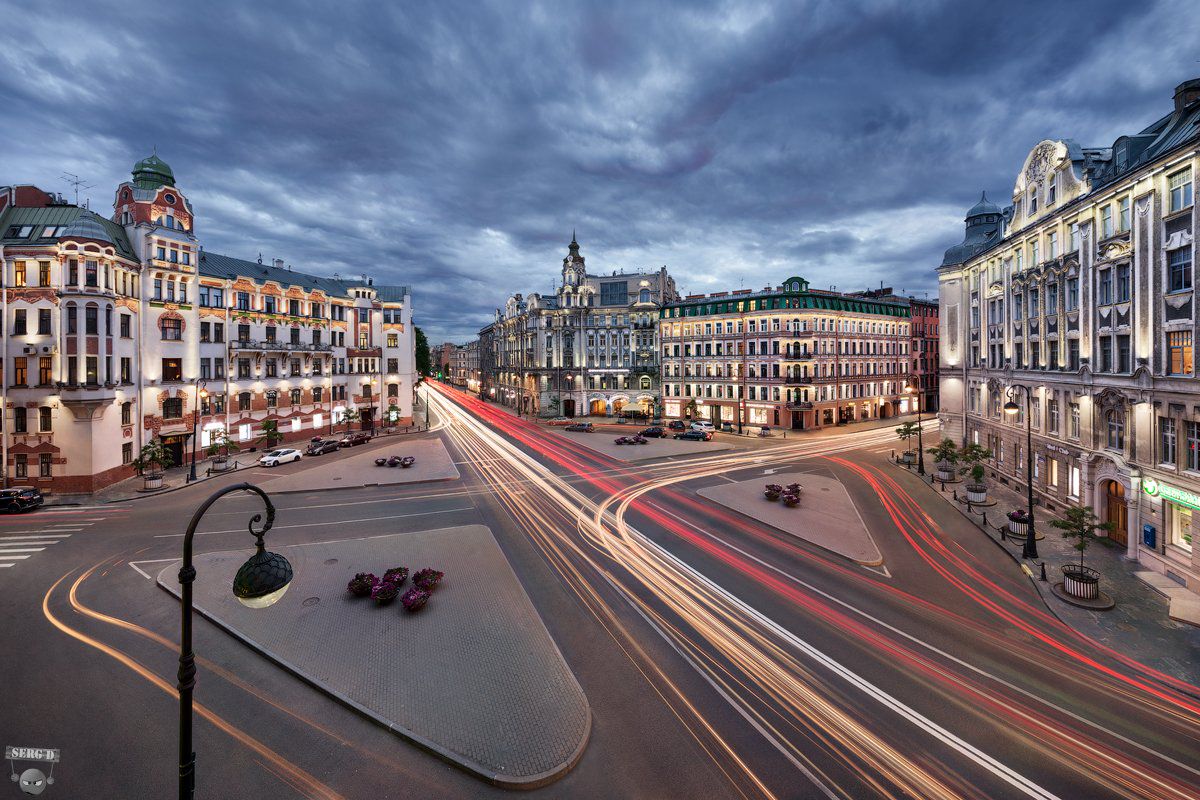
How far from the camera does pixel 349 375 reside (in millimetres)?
60281

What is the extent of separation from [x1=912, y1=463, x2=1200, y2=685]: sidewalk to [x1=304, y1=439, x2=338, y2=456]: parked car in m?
53.9

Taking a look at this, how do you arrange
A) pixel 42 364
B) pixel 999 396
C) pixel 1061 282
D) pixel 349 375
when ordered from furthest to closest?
pixel 349 375, pixel 999 396, pixel 42 364, pixel 1061 282

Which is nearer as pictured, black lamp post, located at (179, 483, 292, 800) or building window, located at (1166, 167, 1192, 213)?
black lamp post, located at (179, 483, 292, 800)

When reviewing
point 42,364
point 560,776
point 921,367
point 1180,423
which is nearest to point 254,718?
point 560,776

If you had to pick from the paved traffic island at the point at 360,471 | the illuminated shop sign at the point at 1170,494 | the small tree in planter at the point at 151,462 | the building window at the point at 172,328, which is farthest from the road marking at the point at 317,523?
the illuminated shop sign at the point at 1170,494

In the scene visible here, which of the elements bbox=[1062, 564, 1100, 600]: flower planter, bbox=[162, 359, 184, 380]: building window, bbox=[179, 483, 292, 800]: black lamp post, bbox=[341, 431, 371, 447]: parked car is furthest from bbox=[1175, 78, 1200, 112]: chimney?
bbox=[162, 359, 184, 380]: building window

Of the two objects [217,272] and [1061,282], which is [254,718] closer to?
[1061,282]

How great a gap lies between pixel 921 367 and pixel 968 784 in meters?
85.1

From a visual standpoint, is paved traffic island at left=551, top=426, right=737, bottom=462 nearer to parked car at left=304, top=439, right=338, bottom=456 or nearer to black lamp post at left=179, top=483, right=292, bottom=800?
parked car at left=304, top=439, right=338, bottom=456

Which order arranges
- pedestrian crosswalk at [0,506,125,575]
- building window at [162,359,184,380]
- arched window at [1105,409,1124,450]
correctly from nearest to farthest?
1. pedestrian crosswalk at [0,506,125,575]
2. arched window at [1105,409,1124,450]
3. building window at [162,359,184,380]

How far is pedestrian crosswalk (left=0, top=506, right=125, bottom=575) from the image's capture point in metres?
22.0

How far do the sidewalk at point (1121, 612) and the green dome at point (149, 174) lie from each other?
65.5 metres

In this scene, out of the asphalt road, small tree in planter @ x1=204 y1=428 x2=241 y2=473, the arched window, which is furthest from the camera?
small tree in planter @ x1=204 y1=428 x2=241 y2=473

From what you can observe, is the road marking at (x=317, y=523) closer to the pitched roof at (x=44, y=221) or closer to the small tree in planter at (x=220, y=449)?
the small tree in planter at (x=220, y=449)
